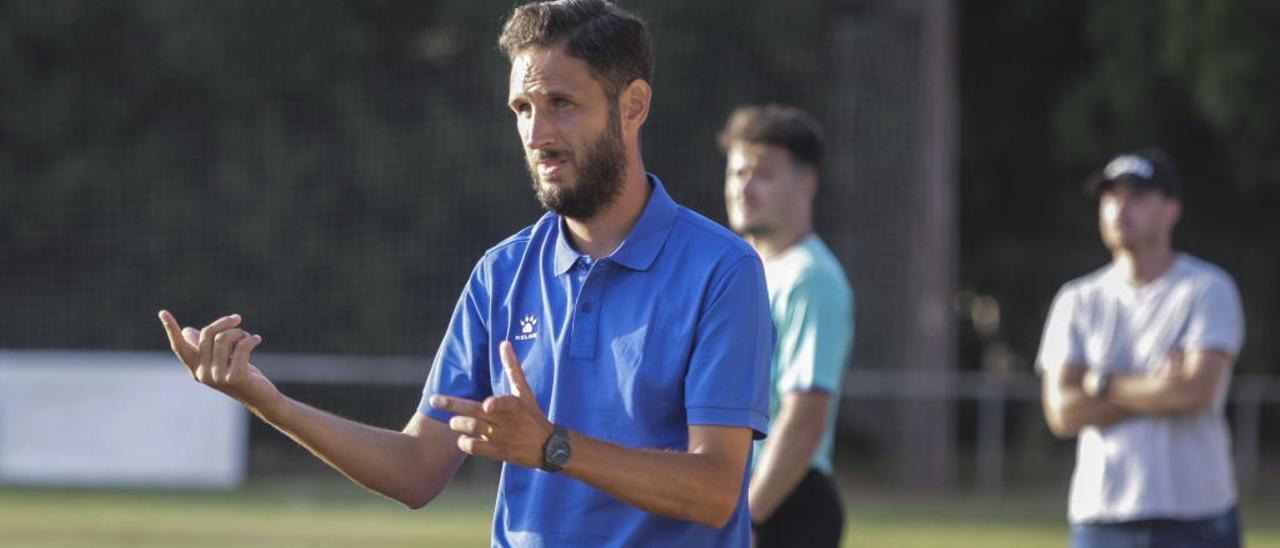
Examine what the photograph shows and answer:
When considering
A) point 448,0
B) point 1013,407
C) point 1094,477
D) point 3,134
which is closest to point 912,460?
point 1013,407

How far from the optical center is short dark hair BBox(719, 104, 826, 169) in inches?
222

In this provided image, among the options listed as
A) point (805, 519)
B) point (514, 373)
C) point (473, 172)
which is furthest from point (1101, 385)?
point (473, 172)

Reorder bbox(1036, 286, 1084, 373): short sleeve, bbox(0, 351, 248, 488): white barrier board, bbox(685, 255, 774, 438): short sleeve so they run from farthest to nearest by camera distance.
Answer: bbox(0, 351, 248, 488): white barrier board < bbox(1036, 286, 1084, 373): short sleeve < bbox(685, 255, 774, 438): short sleeve

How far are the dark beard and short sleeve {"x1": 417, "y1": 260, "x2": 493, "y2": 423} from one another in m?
0.26

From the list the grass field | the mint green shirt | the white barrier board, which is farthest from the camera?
the white barrier board

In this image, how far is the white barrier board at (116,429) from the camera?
56.6 feet

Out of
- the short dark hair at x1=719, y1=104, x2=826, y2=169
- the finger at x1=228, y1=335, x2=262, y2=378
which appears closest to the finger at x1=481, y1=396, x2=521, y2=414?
the finger at x1=228, y1=335, x2=262, y2=378

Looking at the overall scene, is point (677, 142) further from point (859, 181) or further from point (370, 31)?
point (370, 31)

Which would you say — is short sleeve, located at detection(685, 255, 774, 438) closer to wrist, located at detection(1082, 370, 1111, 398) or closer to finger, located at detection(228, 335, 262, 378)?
finger, located at detection(228, 335, 262, 378)

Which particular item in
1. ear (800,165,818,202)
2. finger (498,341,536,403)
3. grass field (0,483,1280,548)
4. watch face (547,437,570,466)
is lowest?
grass field (0,483,1280,548)

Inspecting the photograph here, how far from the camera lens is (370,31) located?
20.3m

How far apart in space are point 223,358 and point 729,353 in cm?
83

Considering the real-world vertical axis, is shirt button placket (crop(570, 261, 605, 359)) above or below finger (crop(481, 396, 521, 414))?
above

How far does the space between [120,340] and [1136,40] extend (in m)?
10.6
